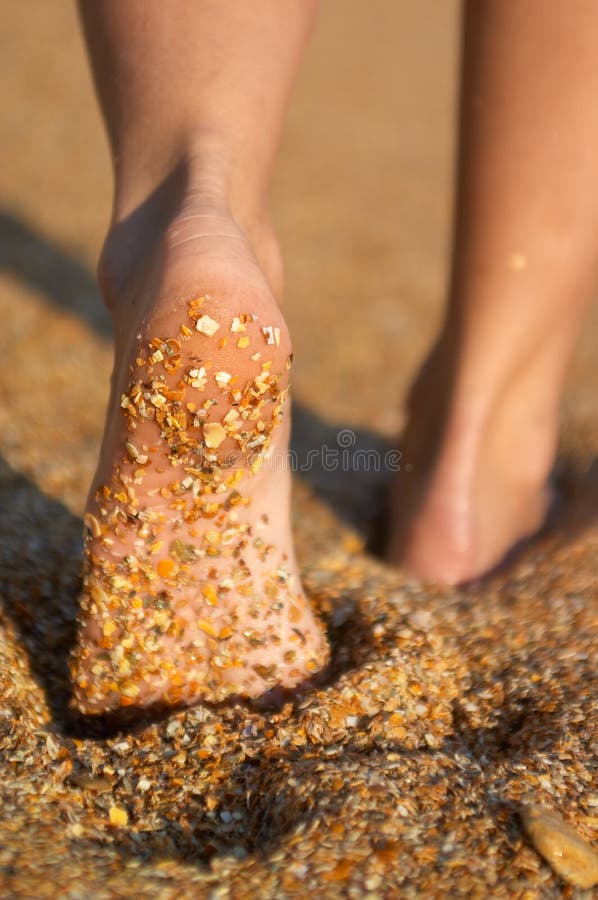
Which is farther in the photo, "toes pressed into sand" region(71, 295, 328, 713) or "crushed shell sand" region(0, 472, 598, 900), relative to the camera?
"toes pressed into sand" region(71, 295, 328, 713)

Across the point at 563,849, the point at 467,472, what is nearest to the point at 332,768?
the point at 563,849

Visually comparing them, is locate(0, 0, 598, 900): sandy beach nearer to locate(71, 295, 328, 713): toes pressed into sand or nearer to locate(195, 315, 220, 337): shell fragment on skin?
locate(71, 295, 328, 713): toes pressed into sand

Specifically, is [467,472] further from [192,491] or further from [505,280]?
[192,491]

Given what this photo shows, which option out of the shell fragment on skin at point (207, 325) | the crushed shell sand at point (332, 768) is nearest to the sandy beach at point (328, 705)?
the crushed shell sand at point (332, 768)

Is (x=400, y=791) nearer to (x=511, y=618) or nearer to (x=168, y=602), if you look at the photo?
(x=168, y=602)

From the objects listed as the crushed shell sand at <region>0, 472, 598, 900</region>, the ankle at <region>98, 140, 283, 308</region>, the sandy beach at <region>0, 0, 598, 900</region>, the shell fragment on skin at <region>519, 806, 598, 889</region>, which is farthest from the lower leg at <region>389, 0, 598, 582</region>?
the shell fragment on skin at <region>519, 806, 598, 889</region>

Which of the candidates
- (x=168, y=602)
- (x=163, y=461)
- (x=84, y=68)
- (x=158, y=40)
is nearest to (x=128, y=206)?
(x=158, y=40)
